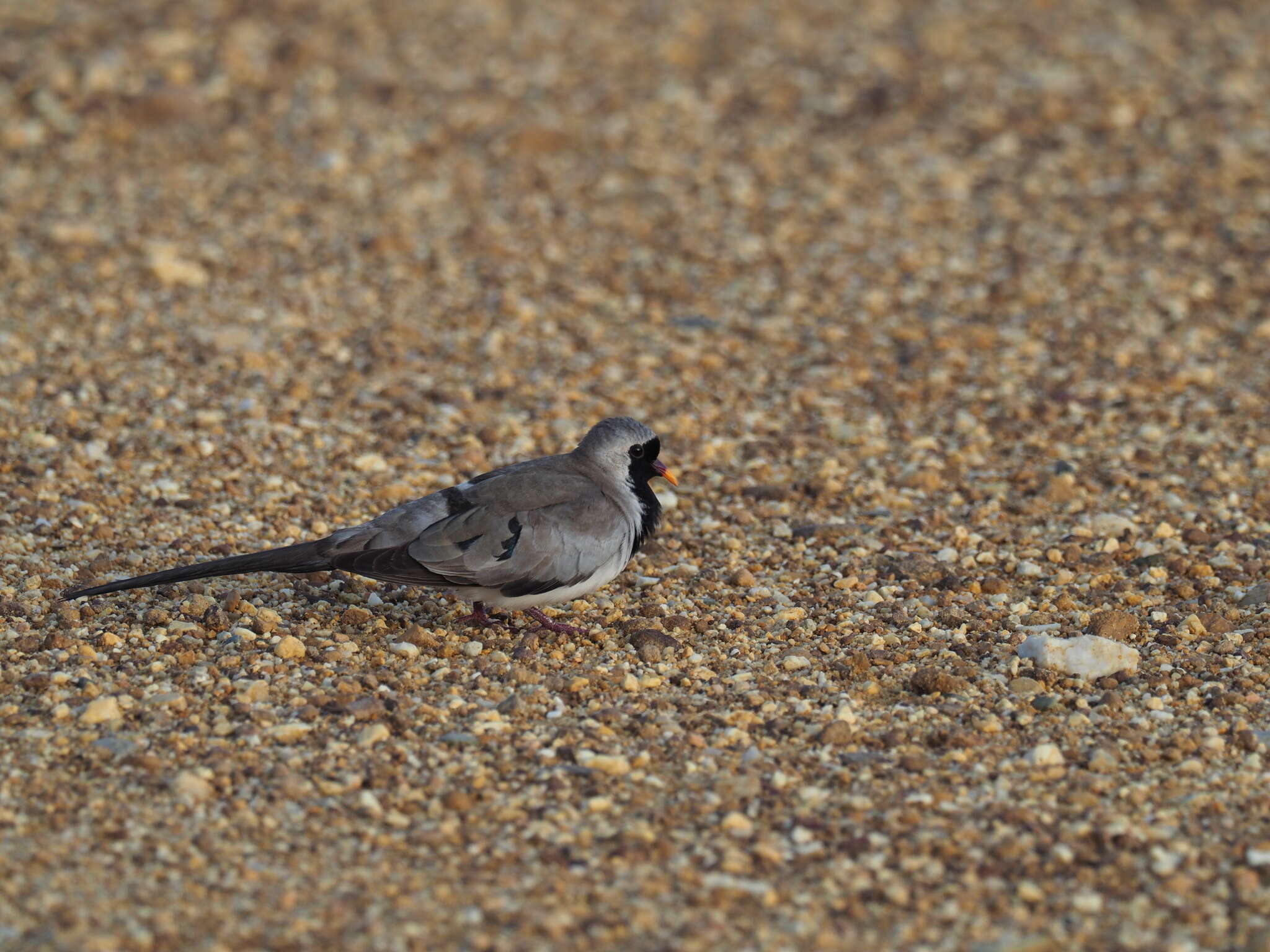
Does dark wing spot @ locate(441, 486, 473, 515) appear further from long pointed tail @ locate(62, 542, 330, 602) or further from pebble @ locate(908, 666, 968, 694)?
pebble @ locate(908, 666, 968, 694)

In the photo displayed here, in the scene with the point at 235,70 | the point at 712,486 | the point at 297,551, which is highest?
the point at 235,70

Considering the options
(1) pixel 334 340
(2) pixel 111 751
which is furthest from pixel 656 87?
(2) pixel 111 751

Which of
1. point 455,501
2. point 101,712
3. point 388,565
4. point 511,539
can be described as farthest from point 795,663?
point 101,712

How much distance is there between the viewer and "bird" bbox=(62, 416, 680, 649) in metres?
4.96

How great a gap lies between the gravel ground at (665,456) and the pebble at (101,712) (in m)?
0.01

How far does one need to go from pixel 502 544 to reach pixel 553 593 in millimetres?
232

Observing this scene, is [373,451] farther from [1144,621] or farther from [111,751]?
[1144,621]

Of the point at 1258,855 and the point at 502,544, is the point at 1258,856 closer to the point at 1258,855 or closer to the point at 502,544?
the point at 1258,855

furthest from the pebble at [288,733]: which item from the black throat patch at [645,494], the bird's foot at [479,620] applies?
the black throat patch at [645,494]

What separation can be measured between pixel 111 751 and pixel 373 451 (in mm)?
2489

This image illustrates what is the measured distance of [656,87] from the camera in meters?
10.7

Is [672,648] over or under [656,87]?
under

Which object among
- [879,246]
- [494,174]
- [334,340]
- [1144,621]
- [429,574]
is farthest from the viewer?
[494,174]

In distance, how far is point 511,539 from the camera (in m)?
5.00
